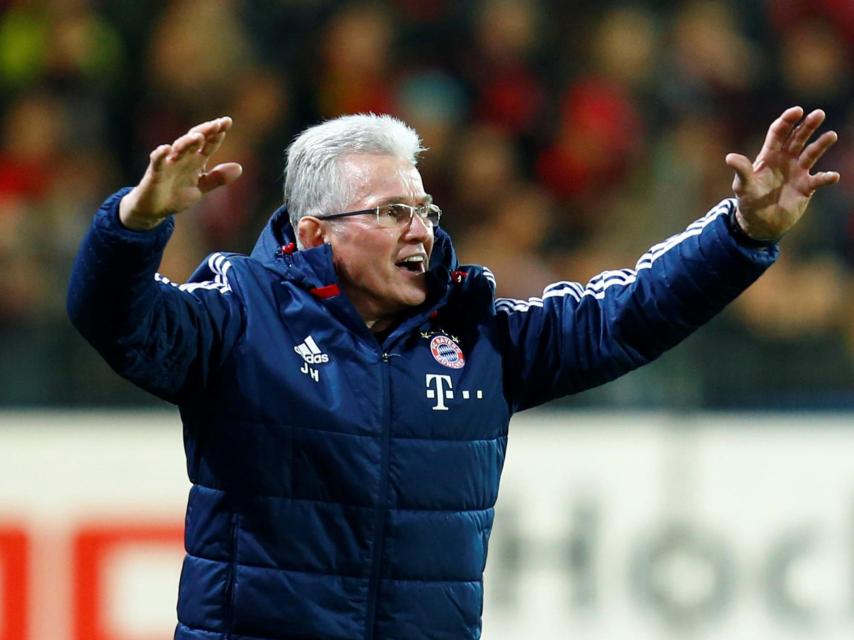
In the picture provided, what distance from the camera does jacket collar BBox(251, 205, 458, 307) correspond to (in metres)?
2.59

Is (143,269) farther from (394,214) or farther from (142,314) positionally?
(394,214)

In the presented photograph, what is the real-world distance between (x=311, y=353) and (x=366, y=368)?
0.33 ft

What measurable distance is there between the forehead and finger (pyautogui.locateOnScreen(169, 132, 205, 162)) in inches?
20.2

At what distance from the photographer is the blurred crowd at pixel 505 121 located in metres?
4.78

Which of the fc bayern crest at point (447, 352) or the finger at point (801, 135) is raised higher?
the finger at point (801, 135)

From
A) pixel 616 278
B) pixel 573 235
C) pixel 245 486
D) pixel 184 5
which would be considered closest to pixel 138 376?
pixel 245 486

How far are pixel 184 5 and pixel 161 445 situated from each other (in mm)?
2108

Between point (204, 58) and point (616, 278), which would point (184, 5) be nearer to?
point (204, 58)

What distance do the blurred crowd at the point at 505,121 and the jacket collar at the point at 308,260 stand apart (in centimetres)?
189

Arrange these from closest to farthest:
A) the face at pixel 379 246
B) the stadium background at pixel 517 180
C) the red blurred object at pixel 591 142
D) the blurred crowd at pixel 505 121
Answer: the face at pixel 379 246
the stadium background at pixel 517 180
the blurred crowd at pixel 505 121
the red blurred object at pixel 591 142

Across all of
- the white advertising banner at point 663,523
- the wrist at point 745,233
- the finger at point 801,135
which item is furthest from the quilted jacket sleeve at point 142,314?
the white advertising banner at point 663,523

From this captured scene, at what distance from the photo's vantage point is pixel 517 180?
5754 millimetres

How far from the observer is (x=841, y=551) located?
15.2 ft

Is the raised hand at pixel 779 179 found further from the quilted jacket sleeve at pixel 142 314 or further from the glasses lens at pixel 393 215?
the quilted jacket sleeve at pixel 142 314
